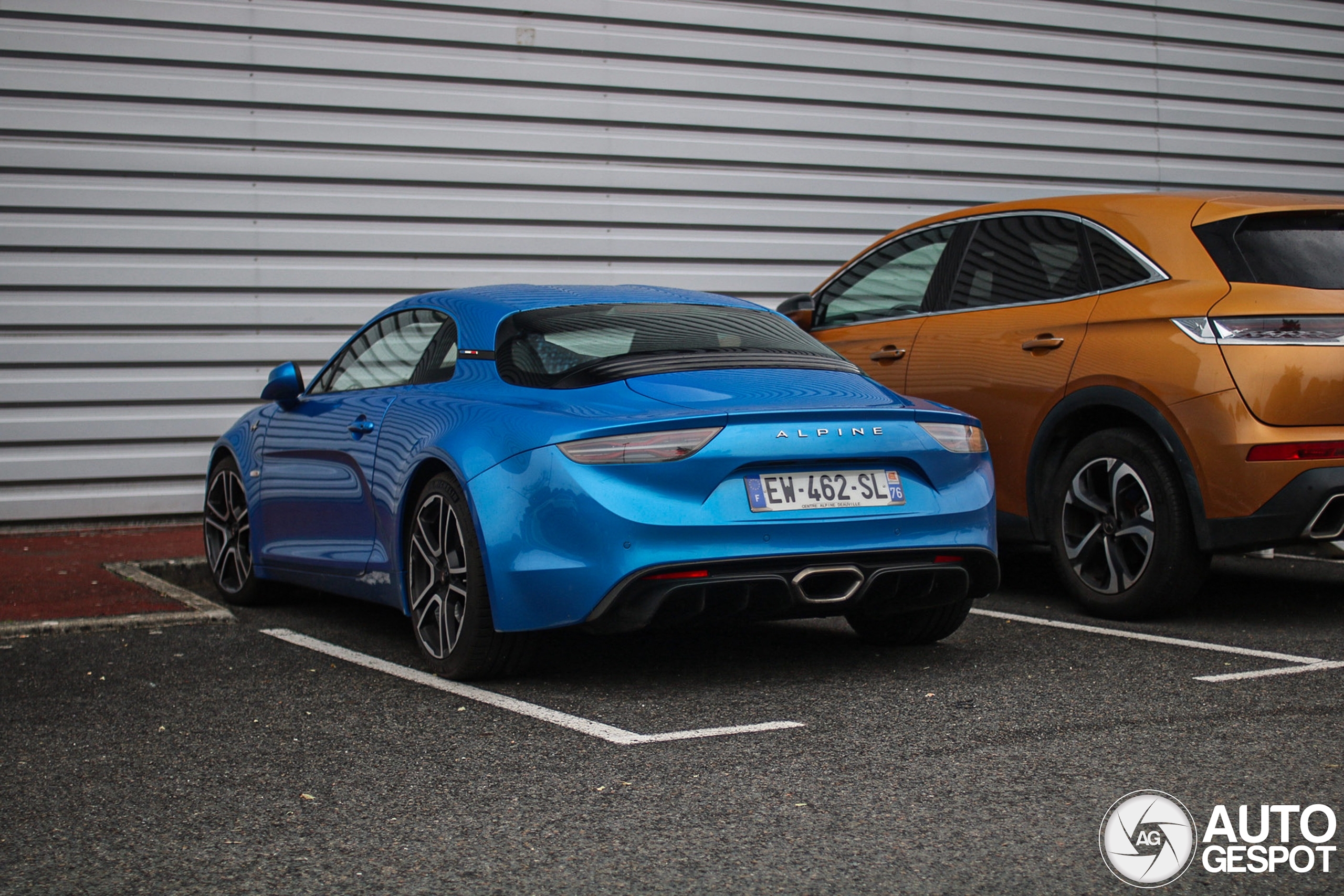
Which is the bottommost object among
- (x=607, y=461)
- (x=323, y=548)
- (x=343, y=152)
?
(x=323, y=548)

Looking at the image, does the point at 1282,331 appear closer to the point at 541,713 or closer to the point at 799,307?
the point at 799,307

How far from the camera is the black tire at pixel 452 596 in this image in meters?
4.46

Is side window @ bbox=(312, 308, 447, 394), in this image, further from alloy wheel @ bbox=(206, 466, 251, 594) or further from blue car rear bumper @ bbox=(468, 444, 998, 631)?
blue car rear bumper @ bbox=(468, 444, 998, 631)

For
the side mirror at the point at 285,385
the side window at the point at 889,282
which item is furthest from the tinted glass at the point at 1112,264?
the side mirror at the point at 285,385

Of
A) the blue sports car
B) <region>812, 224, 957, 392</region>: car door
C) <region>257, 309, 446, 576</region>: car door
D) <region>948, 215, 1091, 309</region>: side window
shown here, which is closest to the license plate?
the blue sports car

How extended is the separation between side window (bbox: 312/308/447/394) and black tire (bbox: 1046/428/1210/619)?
8.56ft

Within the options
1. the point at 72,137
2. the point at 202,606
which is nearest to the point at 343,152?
the point at 72,137

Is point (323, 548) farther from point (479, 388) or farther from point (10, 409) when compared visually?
point (10, 409)

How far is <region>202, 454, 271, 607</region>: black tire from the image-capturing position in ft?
21.3

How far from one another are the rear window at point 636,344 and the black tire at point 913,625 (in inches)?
35.9

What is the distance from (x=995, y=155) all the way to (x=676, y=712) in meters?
8.11

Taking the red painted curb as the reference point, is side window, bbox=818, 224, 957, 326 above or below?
above

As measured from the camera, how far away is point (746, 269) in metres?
10.5

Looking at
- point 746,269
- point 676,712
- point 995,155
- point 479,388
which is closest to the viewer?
point 676,712
